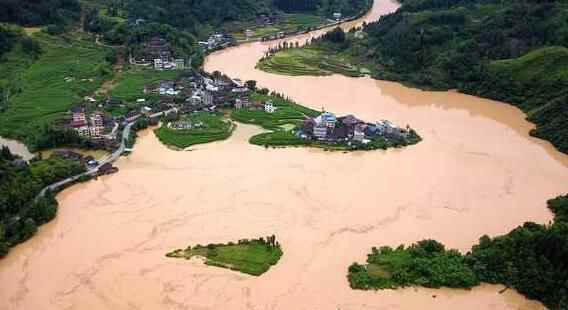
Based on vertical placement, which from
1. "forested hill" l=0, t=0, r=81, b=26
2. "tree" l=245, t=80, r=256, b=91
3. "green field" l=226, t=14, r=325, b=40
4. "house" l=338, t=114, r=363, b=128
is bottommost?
"house" l=338, t=114, r=363, b=128

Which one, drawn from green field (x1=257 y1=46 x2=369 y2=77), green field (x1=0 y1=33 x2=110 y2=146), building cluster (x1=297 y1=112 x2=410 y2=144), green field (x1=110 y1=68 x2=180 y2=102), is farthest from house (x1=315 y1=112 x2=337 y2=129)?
green field (x1=0 y1=33 x2=110 y2=146)

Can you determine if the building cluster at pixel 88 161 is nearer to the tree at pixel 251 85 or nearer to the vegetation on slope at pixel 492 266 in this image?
the vegetation on slope at pixel 492 266

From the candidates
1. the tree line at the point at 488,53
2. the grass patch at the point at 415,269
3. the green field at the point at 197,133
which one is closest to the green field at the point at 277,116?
the green field at the point at 197,133

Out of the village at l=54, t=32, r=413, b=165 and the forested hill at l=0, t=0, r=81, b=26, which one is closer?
the village at l=54, t=32, r=413, b=165

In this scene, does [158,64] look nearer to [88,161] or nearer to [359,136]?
[88,161]

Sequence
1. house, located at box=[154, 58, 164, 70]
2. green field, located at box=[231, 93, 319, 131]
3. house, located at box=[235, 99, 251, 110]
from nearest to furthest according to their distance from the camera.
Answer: green field, located at box=[231, 93, 319, 131] → house, located at box=[235, 99, 251, 110] → house, located at box=[154, 58, 164, 70]

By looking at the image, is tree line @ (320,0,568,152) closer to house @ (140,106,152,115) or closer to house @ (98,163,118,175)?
house @ (140,106,152,115)

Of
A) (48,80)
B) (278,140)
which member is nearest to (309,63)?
(278,140)

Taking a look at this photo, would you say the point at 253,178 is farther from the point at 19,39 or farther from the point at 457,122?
the point at 19,39
